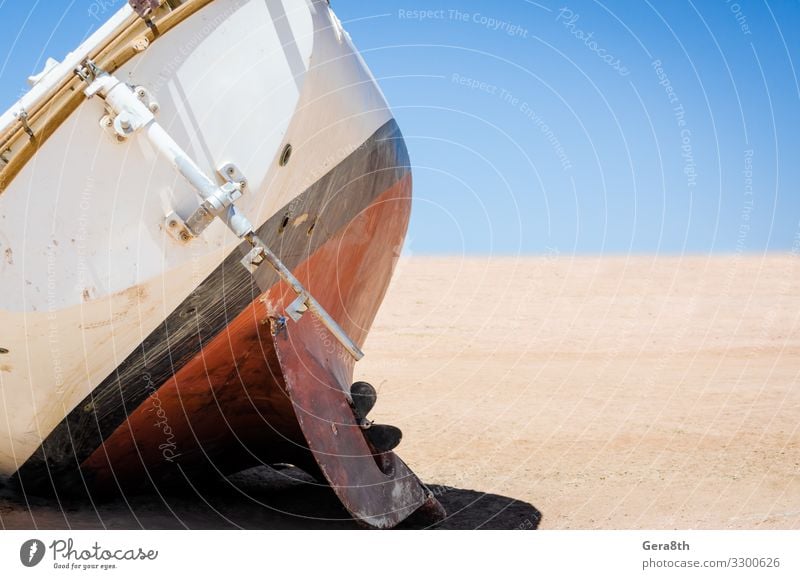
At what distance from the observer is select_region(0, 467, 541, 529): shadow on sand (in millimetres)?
5391

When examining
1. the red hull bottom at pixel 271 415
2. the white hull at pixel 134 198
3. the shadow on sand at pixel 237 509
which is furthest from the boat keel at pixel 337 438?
the white hull at pixel 134 198

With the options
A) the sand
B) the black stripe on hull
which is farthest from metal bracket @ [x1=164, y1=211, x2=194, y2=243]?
the sand

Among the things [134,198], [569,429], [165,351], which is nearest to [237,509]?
[165,351]

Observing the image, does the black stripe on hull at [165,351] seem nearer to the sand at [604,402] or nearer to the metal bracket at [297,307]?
the metal bracket at [297,307]

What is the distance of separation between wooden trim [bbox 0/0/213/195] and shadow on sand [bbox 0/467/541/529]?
2027 mm

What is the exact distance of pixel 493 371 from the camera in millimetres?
14234

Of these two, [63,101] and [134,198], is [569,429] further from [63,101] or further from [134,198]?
[63,101]

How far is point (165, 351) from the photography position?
529 centimetres

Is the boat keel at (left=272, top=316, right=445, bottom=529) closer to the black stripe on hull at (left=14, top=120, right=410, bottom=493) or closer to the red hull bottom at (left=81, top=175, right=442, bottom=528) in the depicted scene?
the red hull bottom at (left=81, top=175, right=442, bottom=528)

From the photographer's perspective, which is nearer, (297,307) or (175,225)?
(175,225)
